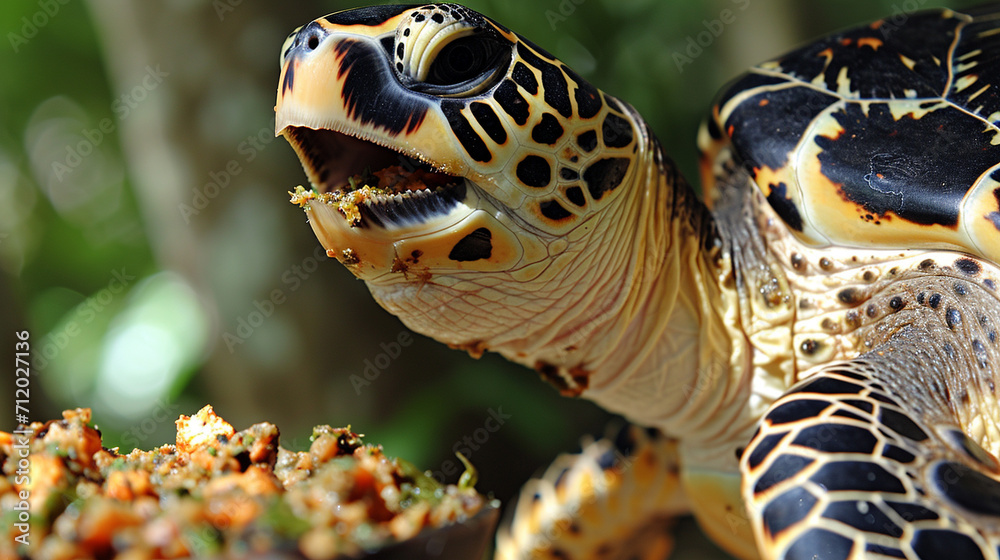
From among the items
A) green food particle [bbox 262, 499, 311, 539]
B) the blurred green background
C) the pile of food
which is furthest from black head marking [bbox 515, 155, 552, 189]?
the blurred green background

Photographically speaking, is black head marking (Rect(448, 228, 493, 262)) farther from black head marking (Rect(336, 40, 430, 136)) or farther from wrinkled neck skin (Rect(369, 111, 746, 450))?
black head marking (Rect(336, 40, 430, 136))

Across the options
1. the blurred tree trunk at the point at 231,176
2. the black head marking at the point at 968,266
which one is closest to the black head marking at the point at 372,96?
the black head marking at the point at 968,266

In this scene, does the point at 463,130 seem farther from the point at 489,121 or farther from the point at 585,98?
the point at 585,98

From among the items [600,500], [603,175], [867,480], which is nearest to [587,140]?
[603,175]

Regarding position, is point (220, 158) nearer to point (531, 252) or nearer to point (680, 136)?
point (531, 252)

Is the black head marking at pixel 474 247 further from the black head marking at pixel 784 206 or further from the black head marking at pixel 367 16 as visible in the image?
the black head marking at pixel 784 206

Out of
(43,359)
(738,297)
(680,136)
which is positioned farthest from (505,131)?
(43,359)

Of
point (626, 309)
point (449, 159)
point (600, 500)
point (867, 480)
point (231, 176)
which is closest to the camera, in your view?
point (867, 480)
